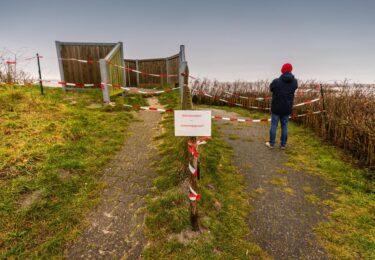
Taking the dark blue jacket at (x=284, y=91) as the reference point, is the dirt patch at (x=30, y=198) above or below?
below

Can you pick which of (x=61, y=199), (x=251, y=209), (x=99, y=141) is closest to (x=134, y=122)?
(x=99, y=141)

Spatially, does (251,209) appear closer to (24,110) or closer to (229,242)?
(229,242)

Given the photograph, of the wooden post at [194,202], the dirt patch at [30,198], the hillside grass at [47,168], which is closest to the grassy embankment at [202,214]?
the wooden post at [194,202]

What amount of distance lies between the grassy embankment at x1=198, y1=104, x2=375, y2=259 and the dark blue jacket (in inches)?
43.4

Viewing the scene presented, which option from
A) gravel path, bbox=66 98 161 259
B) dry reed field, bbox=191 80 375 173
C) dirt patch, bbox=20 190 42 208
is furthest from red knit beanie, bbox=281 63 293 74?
dirt patch, bbox=20 190 42 208

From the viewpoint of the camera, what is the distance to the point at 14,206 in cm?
320

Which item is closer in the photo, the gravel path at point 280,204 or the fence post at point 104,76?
the gravel path at point 280,204

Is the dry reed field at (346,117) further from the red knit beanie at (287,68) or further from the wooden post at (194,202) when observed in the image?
the wooden post at (194,202)

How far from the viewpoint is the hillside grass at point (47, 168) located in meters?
2.85

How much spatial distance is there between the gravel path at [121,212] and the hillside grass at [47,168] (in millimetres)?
159

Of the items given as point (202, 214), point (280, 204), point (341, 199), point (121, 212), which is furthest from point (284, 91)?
point (121, 212)

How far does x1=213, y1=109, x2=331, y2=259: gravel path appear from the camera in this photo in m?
2.90

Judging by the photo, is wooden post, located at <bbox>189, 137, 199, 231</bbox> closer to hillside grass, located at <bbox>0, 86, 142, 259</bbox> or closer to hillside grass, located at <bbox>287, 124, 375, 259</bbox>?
hillside grass, located at <bbox>0, 86, 142, 259</bbox>

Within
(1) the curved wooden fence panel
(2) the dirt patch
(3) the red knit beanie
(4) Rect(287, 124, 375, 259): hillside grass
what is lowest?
(4) Rect(287, 124, 375, 259): hillside grass
